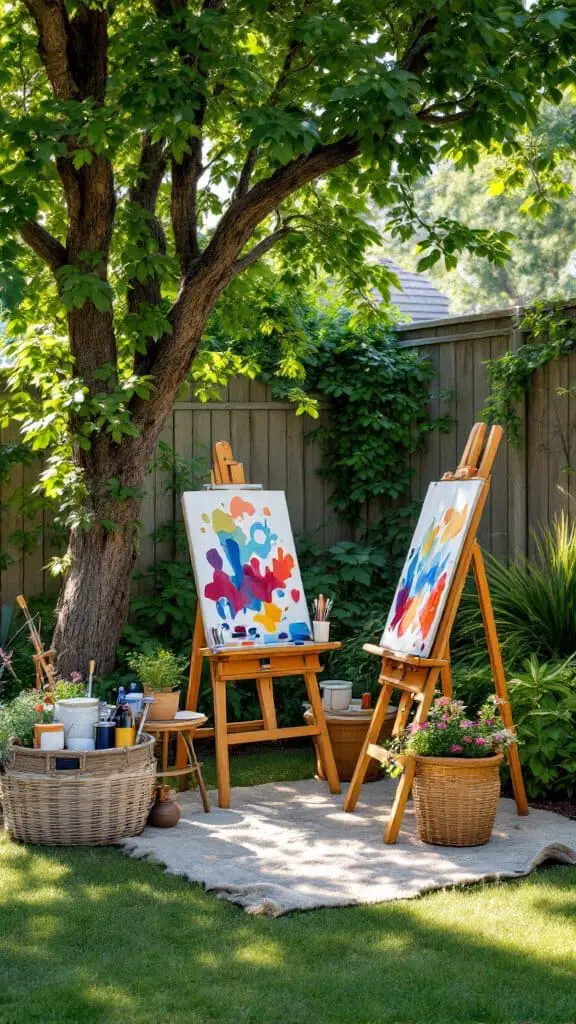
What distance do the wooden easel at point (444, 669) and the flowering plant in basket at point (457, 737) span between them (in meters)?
0.06

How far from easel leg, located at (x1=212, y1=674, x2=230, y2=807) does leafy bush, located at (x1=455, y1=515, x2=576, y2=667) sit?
1.31 meters

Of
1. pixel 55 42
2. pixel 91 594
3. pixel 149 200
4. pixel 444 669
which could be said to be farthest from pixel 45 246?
pixel 444 669

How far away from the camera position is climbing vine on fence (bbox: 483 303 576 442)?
19.5ft

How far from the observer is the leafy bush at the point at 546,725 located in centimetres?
479

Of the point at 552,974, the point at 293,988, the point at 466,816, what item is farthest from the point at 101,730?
the point at 552,974

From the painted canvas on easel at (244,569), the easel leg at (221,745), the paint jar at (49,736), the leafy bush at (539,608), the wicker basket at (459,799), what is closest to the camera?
the wicker basket at (459,799)

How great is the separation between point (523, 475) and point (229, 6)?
2792 mm

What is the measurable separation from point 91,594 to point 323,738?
1292mm

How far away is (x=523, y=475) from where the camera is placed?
6238 mm

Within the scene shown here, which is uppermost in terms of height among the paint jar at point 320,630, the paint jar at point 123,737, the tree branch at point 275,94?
the tree branch at point 275,94

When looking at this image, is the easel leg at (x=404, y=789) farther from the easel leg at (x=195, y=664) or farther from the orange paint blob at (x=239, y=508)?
the orange paint blob at (x=239, y=508)

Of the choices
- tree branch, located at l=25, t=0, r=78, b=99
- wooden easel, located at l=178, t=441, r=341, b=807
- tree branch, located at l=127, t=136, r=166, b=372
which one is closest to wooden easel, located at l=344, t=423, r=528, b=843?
wooden easel, located at l=178, t=441, r=341, b=807

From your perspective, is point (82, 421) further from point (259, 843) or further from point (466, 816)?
point (466, 816)

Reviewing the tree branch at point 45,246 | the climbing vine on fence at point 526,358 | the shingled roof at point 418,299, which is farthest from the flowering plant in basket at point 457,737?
the shingled roof at point 418,299
